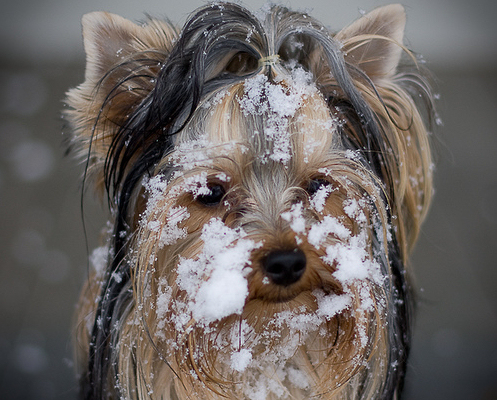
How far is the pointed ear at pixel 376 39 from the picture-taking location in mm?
1304

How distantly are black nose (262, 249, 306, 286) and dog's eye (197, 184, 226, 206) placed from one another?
9.5 inches

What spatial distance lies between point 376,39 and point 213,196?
0.69m

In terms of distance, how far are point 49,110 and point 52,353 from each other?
1.80m

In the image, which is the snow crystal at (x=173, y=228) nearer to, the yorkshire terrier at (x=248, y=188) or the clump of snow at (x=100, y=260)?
the yorkshire terrier at (x=248, y=188)

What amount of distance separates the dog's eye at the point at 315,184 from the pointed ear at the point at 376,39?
15.5 inches

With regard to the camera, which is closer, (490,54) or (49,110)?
(49,110)

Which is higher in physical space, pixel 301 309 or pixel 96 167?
pixel 96 167

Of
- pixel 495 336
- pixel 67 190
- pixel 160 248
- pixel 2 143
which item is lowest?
pixel 495 336

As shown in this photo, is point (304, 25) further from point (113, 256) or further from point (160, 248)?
point (113, 256)

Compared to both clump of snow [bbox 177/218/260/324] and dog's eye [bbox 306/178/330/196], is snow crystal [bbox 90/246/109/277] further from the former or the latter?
dog's eye [bbox 306/178/330/196]

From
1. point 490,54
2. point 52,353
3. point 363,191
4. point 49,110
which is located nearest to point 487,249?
point 490,54

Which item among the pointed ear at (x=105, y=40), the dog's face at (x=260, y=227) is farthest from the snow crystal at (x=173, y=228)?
the pointed ear at (x=105, y=40)

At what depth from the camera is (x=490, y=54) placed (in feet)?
12.2

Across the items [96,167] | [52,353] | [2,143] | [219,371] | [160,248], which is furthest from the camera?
[2,143]
